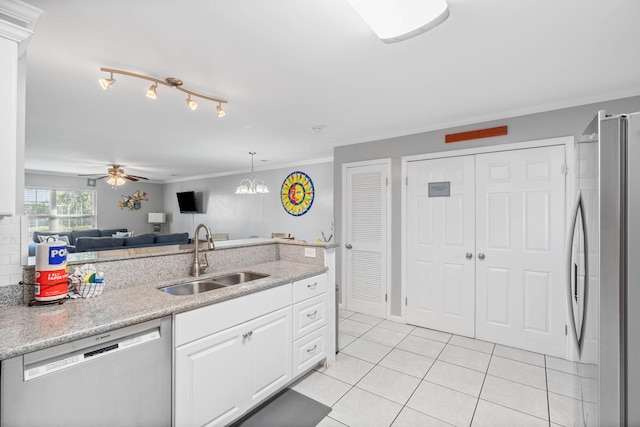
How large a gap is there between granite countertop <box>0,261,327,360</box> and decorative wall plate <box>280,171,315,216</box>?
402cm

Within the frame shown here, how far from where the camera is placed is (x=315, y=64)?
203 cm

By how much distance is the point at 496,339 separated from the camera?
10.0 feet

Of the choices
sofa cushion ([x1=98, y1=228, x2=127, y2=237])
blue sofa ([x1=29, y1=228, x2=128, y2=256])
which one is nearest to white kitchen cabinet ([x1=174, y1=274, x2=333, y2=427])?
blue sofa ([x1=29, y1=228, x2=128, y2=256])

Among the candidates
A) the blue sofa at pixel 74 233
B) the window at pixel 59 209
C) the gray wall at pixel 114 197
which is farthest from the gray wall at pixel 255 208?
the window at pixel 59 209

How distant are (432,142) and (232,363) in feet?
9.82

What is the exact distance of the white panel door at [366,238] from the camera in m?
3.76

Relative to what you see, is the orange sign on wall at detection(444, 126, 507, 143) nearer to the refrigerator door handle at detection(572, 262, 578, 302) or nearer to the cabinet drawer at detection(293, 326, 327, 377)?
the refrigerator door handle at detection(572, 262, 578, 302)

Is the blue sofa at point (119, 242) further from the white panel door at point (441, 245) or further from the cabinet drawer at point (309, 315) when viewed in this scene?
the white panel door at point (441, 245)

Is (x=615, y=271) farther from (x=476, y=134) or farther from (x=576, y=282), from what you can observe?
(x=476, y=134)

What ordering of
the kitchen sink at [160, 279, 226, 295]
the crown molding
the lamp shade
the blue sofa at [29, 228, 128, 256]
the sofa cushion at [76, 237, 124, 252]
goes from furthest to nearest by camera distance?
the lamp shade → the blue sofa at [29, 228, 128, 256] → the sofa cushion at [76, 237, 124, 252] → the kitchen sink at [160, 279, 226, 295] → the crown molding

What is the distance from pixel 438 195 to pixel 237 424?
9.30 feet

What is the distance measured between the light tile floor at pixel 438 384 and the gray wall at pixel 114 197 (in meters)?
8.15

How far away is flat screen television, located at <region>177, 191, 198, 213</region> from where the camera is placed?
8.27 m

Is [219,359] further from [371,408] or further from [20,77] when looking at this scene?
[20,77]
